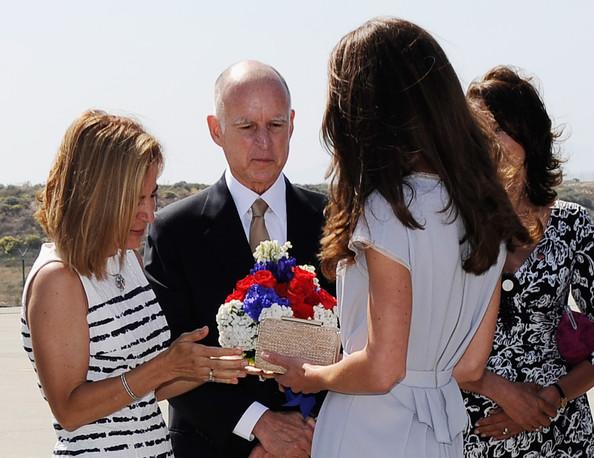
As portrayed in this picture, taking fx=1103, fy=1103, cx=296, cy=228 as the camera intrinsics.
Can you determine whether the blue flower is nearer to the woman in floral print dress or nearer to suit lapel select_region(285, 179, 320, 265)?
suit lapel select_region(285, 179, 320, 265)

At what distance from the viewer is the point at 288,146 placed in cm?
531

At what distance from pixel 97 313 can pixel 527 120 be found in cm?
213

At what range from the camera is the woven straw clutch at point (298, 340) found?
4.19 meters

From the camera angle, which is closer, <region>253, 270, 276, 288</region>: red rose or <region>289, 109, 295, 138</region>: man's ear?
<region>253, 270, 276, 288</region>: red rose

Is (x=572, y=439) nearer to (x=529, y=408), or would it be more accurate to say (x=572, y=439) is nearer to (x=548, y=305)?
(x=529, y=408)

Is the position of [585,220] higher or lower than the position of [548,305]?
higher

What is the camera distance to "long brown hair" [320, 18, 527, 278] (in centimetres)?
371

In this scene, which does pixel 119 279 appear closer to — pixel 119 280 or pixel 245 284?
pixel 119 280

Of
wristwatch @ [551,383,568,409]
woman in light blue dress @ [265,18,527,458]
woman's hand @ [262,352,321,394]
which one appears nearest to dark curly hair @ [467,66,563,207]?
wristwatch @ [551,383,568,409]

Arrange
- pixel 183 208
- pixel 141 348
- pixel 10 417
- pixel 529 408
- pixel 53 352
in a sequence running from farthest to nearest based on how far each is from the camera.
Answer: pixel 10 417
pixel 183 208
pixel 529 408
pixel 141 348
pixel 53 352

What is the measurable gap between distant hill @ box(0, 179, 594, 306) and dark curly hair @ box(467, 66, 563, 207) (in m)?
26.4

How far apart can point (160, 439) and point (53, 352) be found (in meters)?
0.64

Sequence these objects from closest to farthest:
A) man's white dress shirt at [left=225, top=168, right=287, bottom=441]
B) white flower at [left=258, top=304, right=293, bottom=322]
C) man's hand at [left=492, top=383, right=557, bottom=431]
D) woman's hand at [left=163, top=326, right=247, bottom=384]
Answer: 1. woman's hand at [left=163, top=326, right=247, bottom=384]
2. white flower at [left=258, top=304, right=293, bottom=322]
3. man's hand at [left=492, top=383, right=557, bottom=431]
4. man's white dress shirt at [left=225, top=168, right=287, bottom=441]

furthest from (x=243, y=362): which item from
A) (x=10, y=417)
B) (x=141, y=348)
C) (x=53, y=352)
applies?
(x=10, y=417)
